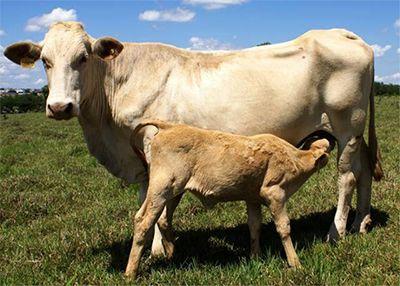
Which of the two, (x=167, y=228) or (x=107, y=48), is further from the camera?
(x=167, y=228)

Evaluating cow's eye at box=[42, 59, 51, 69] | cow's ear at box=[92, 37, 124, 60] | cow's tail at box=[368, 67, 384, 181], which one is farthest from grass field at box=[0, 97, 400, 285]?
cow's ear at box=[92, 37, 124, 60]

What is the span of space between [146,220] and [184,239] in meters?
1.72

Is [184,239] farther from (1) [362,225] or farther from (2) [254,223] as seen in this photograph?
(1) [362,225]

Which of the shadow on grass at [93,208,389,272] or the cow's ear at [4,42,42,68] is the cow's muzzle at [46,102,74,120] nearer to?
the cow's ear at [4,42,42,68]

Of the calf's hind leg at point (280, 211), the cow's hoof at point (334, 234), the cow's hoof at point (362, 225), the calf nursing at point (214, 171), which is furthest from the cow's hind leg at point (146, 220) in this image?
the cow's hoof at point (362, 225)

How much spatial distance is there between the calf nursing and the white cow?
0.64 meters

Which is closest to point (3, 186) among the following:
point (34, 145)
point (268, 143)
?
point (268, 143)

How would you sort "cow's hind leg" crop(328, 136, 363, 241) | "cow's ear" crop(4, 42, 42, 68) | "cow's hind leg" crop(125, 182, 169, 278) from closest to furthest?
"cow's hind leg" crop(125, 182, 169, 278), "cow's ear" crop(4, 42, 42, 68), "cow's hind leg" crop(328, 136, 363, 241)

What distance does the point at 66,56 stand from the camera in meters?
5.61

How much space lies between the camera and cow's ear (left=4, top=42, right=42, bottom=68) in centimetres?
607

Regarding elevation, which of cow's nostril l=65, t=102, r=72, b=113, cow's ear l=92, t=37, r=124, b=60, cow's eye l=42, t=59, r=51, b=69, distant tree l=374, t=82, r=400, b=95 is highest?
cow's ear l=92, t=37, r=124, b=60

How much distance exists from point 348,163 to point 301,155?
4.87 feet

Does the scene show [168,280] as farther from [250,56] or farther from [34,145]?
[34,145]

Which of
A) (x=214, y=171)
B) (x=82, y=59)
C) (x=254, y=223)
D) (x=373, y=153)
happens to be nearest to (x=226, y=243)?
(x=254, y=223)
